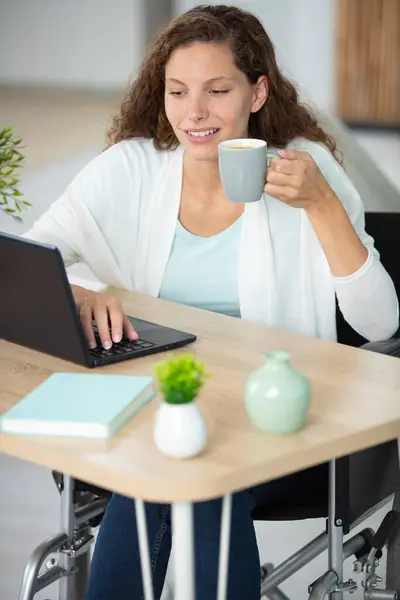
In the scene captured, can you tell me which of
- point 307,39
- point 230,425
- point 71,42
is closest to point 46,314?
point 230,425

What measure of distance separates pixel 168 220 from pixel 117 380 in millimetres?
832

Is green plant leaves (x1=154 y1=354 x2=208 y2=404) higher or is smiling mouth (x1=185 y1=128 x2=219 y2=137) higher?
smiling mouth (x1=185 y1=128 x2=219 y2=137)

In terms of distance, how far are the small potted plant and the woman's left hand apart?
70 centimetres

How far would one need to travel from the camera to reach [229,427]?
1466mm

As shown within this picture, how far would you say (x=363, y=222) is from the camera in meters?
2.27

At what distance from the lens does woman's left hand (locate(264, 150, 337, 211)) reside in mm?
1990

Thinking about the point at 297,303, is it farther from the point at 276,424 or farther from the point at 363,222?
the point at 276,424

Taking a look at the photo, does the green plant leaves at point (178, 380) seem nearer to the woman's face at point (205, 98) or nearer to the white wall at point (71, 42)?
the woman's face at point (205, 98)

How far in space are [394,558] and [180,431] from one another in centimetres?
83

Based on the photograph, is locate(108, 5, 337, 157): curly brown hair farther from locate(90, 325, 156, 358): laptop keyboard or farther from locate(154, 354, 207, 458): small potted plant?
locate(154, 354, 207, 458): small potted plant

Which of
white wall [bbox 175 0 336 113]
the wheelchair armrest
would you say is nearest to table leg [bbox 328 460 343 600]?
the wheelchair armrest

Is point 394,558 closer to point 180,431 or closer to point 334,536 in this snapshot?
point 334,536

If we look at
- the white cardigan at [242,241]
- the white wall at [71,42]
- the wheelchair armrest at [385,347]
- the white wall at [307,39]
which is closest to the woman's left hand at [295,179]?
the white cardigan at [242,241]

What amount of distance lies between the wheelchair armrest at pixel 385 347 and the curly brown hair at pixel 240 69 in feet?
1.91
